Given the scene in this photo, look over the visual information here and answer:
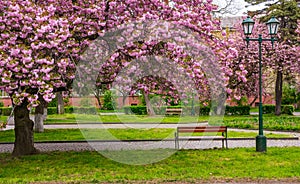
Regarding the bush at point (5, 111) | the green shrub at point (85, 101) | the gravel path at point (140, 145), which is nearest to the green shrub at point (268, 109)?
the green shrub at point (85, 101)

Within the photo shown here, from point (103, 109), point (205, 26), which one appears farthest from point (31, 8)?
point (103, 109)

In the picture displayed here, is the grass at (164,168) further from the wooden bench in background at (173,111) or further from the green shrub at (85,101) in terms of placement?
the wooden bench in background at (173,111)

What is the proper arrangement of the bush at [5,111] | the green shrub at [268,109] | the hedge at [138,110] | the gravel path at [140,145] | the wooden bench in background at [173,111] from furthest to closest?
the green shrub at [268,109] → the bush at [5,111] → the hedge at [138,110] → the wooden bench in background at [173,111] → the gravel path at [140,145]

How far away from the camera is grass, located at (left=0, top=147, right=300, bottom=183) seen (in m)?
8.87

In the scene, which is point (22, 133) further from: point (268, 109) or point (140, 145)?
point (268, 109)

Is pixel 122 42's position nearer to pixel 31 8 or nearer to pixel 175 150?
pixel 31 8

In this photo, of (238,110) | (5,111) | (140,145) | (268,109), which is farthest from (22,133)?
(268,109)

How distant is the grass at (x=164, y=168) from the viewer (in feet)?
29.1

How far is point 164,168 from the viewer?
9.96 meters

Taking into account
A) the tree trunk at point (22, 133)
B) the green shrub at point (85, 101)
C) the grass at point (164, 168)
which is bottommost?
the grass at point (164, 168)

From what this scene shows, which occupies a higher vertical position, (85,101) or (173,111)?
(85,101)

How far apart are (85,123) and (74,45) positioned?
15.4 m

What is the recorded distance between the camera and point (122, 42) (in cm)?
955

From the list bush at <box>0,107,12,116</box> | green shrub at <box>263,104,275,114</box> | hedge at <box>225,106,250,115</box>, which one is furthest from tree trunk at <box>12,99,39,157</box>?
green shrub at <box>263,104,275,114</box>
